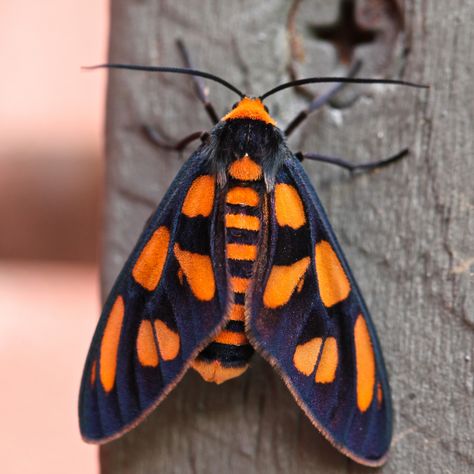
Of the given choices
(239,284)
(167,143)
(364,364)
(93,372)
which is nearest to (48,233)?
(167,143)

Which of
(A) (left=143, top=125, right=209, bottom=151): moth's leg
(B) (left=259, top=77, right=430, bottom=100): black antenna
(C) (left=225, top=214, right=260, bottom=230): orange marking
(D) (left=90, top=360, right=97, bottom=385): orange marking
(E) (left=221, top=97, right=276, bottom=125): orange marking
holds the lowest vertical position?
(D) (left=90, top=360, right=97, bottom=385): orange marking

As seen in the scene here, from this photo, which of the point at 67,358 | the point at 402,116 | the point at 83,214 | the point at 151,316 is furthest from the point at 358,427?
the point at 67,358

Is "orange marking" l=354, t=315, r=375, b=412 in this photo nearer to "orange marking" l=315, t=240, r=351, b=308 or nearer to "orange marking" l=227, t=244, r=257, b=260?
"orange marking" l=315, t=240, r=351, b=308

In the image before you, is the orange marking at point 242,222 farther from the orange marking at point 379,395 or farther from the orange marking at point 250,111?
the orange marking at point 379,395

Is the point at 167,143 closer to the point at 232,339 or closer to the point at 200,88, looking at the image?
the point at 200,88

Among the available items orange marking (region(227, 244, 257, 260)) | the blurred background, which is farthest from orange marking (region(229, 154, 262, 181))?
the blurred background

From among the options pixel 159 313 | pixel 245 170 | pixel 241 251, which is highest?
pixel 245 170
